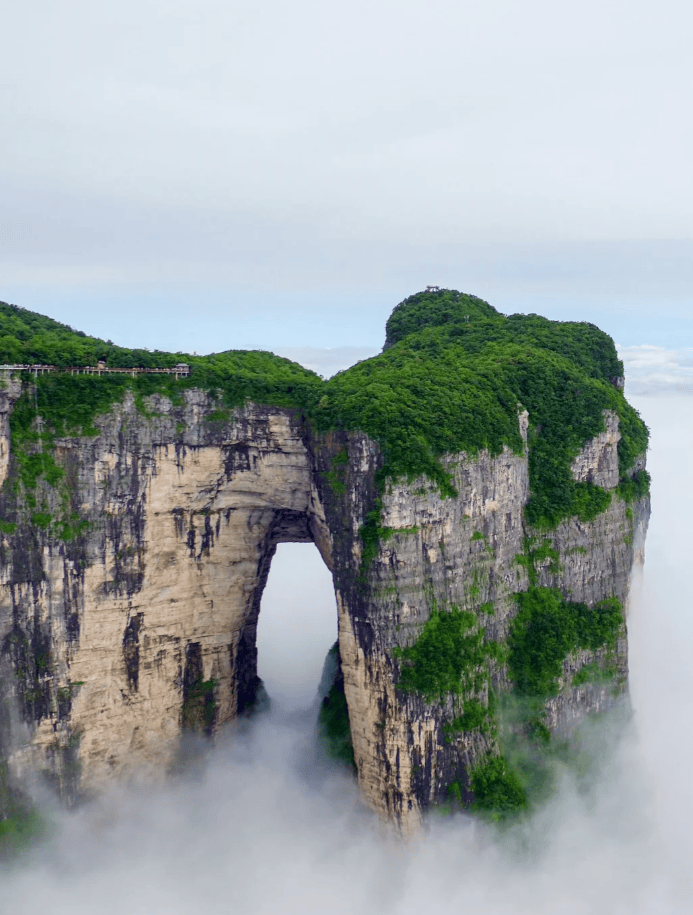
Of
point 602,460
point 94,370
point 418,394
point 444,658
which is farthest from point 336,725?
point 94,370

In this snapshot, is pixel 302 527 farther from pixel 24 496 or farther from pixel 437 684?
pixel 24 496

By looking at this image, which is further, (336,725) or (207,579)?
(336,725)

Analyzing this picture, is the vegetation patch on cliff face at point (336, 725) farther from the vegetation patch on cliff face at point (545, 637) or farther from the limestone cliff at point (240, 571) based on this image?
the vegetation patch on cliff face at point (545, 637)

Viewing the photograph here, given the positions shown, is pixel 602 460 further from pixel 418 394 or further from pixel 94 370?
pixel 94 370

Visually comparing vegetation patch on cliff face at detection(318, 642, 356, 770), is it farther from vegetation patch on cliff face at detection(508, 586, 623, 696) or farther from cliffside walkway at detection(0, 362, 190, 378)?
cliffside walkway at detection(0, 362, 190, 378)

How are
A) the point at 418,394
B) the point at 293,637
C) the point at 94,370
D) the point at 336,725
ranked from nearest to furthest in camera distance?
the point at 94,370 → the point at 418,394 → the point at 336,725 → the point at 293,637

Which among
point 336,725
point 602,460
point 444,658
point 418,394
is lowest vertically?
point 336,725

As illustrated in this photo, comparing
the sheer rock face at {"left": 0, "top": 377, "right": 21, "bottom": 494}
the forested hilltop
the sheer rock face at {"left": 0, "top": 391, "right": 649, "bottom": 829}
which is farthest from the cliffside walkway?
the sheer rock face at {"left": 0, "top": 391, "right": 649, "bottom": 829}
